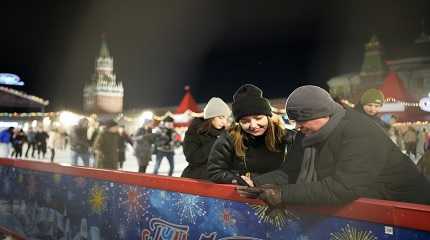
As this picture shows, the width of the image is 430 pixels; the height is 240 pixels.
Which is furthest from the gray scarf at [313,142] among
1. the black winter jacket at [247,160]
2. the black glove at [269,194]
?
the black winter jacket at [247,160]

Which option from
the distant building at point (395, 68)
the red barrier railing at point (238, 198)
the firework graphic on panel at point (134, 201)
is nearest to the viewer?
the red barrier railing at point (238, 198)

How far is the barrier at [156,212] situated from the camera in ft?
5.39

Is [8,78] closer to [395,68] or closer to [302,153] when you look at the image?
[395,68]

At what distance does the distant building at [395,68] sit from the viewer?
40531mm

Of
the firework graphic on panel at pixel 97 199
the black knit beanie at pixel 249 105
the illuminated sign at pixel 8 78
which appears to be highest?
the illuminated sign at pixel 8 78

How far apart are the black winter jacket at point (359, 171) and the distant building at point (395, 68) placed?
1553 inches

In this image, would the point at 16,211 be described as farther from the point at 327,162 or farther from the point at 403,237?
the point at 403,237

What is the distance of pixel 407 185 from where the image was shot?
1815mm

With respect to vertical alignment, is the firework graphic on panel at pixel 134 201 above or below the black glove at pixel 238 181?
below

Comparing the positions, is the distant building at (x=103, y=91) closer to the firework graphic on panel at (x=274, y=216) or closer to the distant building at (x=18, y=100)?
the distant building at (x=18, y=100)

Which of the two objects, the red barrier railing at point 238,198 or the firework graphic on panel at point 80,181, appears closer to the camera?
the red barrier railing at point 238,198

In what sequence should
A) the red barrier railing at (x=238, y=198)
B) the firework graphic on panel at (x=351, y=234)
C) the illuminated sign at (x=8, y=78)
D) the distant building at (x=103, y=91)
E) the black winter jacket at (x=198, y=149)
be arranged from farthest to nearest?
the distant building at (x=103, y=91) → the illuminated sign at (x=8, y=78) → the black winter jacket at (x=198, y=149) → the firework graphic on panel at (x=351, y=234) → the red barrier railing at (x=238, y=198)

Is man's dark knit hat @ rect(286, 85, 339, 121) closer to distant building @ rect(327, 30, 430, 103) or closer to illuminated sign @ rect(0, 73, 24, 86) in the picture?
distant building @ rect(327, 30, 430, 103)

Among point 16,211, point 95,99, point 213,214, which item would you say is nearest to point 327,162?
point 213,214
